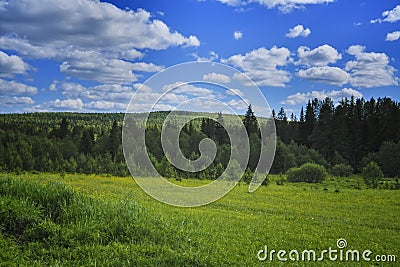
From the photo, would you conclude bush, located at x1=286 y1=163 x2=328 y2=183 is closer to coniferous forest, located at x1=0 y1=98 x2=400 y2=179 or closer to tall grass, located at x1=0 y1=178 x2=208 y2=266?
coniferous forest, located at x1=0 y1=98 x2=400 y2=179

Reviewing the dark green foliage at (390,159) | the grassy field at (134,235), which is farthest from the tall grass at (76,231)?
the dark green foliage at (390,159)

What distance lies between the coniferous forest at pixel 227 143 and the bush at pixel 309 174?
23.8 feet

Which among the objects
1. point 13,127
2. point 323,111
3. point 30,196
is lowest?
point 30,196

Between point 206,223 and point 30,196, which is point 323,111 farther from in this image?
point 30,196

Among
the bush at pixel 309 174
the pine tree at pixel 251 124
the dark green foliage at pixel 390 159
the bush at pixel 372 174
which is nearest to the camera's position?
the bush at pixel 372 174

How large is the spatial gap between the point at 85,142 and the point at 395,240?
49808 millimetres

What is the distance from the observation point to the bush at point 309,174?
48.0m

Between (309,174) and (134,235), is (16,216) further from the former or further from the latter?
(309,174)

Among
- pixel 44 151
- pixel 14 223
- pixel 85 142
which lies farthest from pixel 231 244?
pixel 85 142

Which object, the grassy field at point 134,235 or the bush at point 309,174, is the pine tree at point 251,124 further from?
the grassy field at point 134,235

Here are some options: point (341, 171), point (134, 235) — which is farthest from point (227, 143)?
point (134, 235)

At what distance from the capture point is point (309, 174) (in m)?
48.2

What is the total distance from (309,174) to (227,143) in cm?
2006

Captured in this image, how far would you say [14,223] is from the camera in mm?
10781
